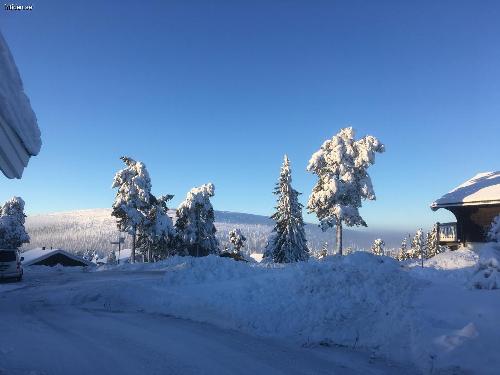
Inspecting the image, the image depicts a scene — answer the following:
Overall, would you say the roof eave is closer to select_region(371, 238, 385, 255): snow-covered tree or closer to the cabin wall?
the cabin wall

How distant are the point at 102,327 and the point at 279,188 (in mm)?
36745

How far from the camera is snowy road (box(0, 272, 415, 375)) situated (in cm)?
698

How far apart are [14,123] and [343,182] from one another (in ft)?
117

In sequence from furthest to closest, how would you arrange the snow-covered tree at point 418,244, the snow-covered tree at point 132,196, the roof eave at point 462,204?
the snow-covered tree at point 418,244
the snow-covered tree at point 132,196
the roof eave at point 462,204

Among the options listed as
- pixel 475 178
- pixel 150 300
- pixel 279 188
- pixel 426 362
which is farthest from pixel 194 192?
pixel 426 362

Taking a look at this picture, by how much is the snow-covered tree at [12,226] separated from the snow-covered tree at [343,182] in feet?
123

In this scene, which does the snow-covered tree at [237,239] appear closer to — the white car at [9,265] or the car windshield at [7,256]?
the white car at [9,265]

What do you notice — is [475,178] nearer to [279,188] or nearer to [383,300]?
[279,188]

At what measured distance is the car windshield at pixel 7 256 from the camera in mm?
21375

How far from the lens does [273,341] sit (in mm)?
9414

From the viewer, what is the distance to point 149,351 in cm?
796

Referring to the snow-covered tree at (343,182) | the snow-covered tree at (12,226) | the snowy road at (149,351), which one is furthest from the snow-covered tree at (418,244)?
the snowy road at (149,351)

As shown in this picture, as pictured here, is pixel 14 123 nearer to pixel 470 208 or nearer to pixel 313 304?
pixel 313 304

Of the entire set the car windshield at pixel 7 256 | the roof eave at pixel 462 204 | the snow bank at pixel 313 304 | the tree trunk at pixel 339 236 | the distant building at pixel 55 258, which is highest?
the roof eave at pixel 462 204
